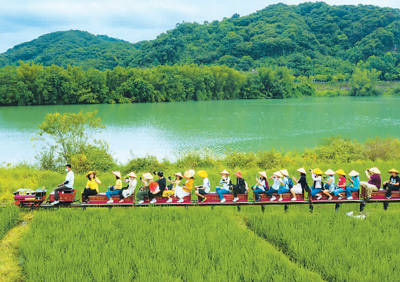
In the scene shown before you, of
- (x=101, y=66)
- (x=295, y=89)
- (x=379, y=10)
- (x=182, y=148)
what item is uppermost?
(x=379, y=10)

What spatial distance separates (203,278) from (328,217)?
3.44 metres

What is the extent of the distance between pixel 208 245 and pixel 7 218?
454cm

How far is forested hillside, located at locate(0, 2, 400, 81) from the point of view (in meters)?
103

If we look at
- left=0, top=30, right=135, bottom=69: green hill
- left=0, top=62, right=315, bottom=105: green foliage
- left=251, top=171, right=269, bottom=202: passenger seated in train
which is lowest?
left=251, top=171, right=269, bottom=202: passenger seated in train

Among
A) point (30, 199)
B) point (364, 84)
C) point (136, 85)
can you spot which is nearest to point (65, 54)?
point (136, 85)

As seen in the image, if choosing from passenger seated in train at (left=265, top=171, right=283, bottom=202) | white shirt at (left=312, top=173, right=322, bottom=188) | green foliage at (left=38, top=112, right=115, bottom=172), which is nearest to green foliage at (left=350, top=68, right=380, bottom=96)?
green foliage at (left=38, top=112, right=115, bottom=172)

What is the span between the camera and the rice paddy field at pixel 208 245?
514 centimetres

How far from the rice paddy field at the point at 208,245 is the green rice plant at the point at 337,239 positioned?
2 cm

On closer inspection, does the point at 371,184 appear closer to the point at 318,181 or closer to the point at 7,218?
the point at 318,181

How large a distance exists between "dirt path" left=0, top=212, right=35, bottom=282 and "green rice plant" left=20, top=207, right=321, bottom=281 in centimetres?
18

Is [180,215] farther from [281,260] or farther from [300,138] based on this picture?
[300,138]

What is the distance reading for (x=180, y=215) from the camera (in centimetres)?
745

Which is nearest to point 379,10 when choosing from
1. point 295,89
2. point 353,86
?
point 353,86

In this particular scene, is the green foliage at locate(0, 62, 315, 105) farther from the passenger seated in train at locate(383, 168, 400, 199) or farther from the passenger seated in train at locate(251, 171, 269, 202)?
the passenger seated in train at locate(383, 168, 400, 199)
